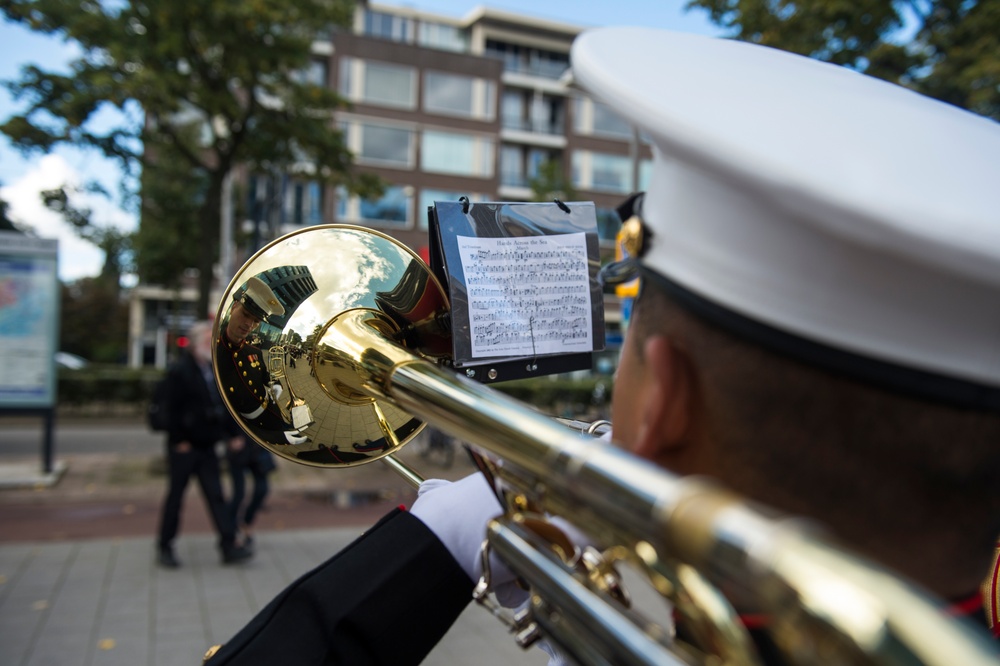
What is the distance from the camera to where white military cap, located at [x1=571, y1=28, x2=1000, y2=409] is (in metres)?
0.63

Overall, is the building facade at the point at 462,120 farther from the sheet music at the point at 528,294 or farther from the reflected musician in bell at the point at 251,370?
the reflected musician in bell at the point at 251,370

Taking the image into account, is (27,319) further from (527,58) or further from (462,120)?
(527,58)

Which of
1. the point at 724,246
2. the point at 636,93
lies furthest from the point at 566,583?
the point at 636,93

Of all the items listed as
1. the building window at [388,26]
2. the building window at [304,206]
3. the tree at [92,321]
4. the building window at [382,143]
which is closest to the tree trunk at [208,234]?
the building window at [304,206]

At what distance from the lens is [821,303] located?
71 cm

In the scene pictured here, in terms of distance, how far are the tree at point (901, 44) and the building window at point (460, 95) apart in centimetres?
2994

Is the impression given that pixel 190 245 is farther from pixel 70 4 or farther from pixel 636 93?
pixel 636 93

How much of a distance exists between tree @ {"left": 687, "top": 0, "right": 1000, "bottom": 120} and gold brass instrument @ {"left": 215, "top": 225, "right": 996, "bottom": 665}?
317 inches

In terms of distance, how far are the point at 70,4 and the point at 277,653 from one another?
416 inches

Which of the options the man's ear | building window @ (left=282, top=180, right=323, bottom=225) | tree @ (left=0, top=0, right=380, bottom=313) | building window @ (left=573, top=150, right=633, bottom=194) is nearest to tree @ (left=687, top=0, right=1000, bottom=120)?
tree @ (left=0, top=0, right=380, bottom=313)

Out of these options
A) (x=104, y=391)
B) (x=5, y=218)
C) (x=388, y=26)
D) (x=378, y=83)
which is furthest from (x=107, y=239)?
(x=388, y=26)

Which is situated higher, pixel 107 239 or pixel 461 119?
pixel 461 119

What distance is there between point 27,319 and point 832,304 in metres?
10.3

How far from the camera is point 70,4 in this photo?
30.7 feet
